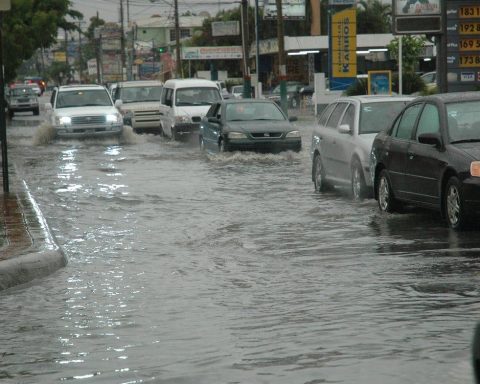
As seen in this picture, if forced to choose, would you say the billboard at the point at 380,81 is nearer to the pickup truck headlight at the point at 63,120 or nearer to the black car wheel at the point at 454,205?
the pickup truck headlight at the point at 63,120

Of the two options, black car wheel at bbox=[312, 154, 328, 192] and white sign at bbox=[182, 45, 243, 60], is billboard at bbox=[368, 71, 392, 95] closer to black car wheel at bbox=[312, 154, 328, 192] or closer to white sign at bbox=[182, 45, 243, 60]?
black car wheel at bbox=[312, 154, 328, 192]

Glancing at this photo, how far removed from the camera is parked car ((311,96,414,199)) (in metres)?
17.8

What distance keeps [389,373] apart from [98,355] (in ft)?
6.43

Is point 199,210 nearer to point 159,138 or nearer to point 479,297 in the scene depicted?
point 479,297

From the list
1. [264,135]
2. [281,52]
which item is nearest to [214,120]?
[264,135]

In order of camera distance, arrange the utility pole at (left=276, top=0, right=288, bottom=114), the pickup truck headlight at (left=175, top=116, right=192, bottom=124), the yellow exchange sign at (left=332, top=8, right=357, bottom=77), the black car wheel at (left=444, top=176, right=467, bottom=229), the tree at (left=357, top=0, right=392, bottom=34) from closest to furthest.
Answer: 1. the black car wheel at (left=444, top=176, right=467, bottom=229)
2. the pickup truck headlight at (left=175, top=116, right=192, bottom=124)
3. the yellow exchange sign at (left=332, top=8, right=357, bottom=77)
4. the utility pole at (left=276, top=0, right=288, bottom=114)
5. the tree at (left=357, top=0, right=392, bottom=34)

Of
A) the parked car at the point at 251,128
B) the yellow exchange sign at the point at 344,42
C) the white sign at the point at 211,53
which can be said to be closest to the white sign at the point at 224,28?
the white sign at the point at 211,53

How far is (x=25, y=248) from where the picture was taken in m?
11.9

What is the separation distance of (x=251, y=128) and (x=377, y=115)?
9.18 m

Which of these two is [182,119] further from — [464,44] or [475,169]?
[475,169]

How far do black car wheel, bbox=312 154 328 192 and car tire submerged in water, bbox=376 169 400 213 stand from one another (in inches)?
132

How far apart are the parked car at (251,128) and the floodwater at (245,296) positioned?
8139 mm

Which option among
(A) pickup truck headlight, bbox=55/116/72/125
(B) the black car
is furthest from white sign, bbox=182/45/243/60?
(B) the black car

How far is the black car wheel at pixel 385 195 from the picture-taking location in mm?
15742
